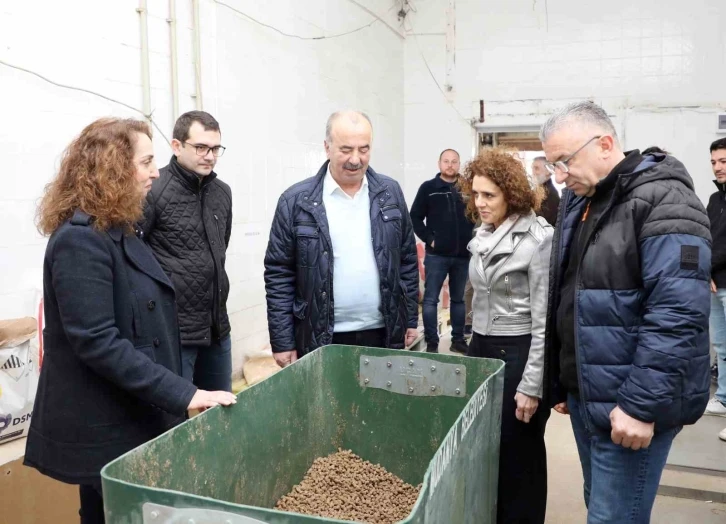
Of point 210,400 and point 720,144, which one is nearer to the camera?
point 210,400

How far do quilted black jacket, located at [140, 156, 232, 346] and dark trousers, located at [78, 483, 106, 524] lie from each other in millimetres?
881

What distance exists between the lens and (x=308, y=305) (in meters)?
2.40

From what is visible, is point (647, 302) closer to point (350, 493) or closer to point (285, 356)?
point (350, 493)

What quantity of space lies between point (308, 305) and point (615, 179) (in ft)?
3.88

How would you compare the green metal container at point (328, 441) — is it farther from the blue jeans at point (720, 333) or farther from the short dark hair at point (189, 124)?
the blue jeans at point (720, 333)

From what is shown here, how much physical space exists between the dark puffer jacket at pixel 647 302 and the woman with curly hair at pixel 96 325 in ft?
2.97

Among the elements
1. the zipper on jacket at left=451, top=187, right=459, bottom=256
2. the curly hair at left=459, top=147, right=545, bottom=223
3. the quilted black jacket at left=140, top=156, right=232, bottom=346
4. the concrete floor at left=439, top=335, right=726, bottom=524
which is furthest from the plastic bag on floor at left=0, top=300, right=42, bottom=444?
the zipper on jacket at left=451, top=187, right=459, bottom=256

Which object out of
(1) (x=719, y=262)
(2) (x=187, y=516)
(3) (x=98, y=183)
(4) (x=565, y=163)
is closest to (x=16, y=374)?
(3) (x=98, y=183)

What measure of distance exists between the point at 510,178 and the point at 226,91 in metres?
2.19

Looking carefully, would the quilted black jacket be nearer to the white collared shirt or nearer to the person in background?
the white collared shirt

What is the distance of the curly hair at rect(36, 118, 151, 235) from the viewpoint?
157 centimetres

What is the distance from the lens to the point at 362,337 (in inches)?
96.8

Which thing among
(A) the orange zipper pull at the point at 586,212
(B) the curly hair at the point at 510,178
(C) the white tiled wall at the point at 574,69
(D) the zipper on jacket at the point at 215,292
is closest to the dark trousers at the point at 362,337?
(D) the zipper on jacket at the point at 215,292

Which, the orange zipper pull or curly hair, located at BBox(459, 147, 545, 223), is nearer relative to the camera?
the orange zipper pull
